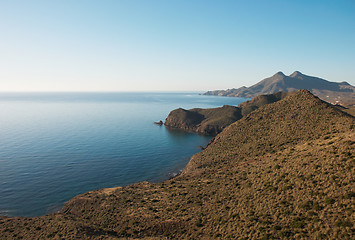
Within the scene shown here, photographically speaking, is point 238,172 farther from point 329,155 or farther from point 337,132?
point 337,132

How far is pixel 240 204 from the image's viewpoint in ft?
119

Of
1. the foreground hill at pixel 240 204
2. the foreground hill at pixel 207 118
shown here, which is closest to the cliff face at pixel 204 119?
the foreground hill at pixel 207 118

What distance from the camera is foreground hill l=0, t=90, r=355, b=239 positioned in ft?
91.6

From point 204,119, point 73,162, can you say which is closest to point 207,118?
point 204,119

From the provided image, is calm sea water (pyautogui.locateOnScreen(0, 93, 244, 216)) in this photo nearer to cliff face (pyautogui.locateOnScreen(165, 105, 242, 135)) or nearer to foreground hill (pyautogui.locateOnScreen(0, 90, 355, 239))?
foreground hill (pyautogui.locateOnScreen(0, 90, 355, 239))

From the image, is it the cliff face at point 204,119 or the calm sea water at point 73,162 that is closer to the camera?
the calm sea water at point 73,162

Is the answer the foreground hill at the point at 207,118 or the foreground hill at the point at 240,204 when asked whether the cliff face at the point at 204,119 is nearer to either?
the foreground hill at the point at 207,118

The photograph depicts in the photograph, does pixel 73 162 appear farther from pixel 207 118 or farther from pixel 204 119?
pixel 207 118

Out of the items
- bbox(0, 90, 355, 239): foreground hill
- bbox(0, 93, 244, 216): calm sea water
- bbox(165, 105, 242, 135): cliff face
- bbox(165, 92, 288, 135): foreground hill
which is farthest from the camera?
bbox(165, 92, 288, 135): foreground hill

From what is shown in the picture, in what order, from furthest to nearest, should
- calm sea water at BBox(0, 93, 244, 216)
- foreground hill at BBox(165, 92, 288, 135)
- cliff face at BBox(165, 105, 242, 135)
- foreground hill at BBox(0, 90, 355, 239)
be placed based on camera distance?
foreground hill at BBox(165, 92, 288, 135) < cliff face at BBox(165, 105, 242, 135) < calm sea water at BBox(0, 93, 244, 216) < foreground hill at BBox(0, 90, 355, 239)

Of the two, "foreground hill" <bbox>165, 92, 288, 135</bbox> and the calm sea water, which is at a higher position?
"foreground hill" <bbox>165, 92, 288, 135</bbox>

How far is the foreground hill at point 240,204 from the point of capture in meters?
27.9

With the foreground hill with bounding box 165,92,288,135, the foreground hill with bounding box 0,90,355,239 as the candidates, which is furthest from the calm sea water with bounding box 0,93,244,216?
the foreground hill with bounding box 165,92,288,135

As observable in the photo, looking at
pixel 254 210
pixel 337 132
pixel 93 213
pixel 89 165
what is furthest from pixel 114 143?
pixel 337 132
